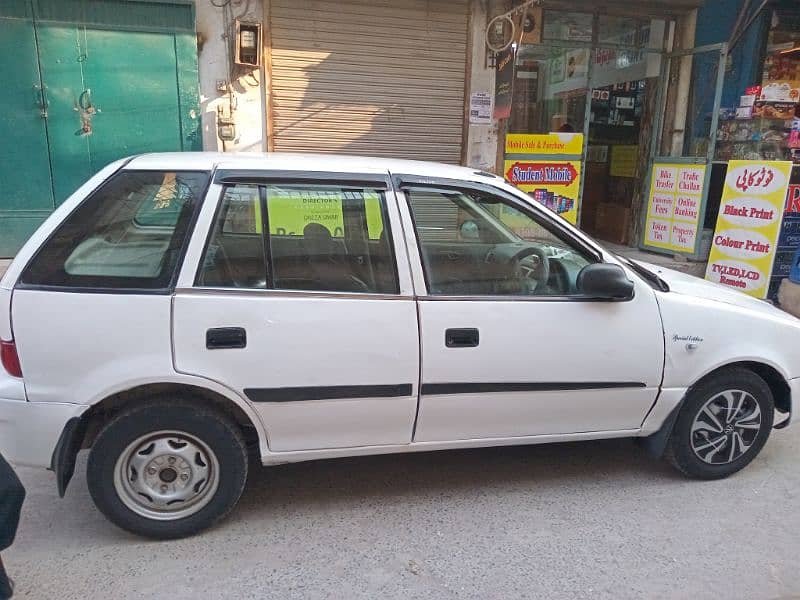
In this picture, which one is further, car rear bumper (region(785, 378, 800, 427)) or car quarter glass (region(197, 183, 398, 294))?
car rear bumper (region(785, 378, 800, 427))

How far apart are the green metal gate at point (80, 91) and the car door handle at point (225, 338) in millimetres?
5478

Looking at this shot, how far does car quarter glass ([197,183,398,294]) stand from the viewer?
292 cm

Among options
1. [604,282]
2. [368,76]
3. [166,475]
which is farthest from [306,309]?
[368,76]

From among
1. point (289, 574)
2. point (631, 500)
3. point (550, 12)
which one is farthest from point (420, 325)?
point (550, 12)

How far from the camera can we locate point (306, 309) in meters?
2.89

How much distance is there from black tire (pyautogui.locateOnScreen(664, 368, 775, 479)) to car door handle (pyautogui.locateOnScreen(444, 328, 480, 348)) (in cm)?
135

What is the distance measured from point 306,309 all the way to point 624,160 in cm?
829

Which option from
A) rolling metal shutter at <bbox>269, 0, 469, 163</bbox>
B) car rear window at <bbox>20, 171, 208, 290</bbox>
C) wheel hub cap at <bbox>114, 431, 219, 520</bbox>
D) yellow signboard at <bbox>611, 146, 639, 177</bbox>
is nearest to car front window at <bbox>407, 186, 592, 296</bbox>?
car rear window at <bbox>20, 171, 208, 290</bbox>

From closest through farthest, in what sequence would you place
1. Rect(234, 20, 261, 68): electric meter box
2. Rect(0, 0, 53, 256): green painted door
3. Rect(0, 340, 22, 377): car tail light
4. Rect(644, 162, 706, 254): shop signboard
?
Rect(0, 340, 22, 377): car tail light, Rect(0, 0, 53, 256): green painted door, Rect(234, 20, 261, 68): electric meter box, Rect(644, 162, 706, 254): shop signboard

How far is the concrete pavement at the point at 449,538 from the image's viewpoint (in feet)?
8.91

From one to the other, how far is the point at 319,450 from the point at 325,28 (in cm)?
625

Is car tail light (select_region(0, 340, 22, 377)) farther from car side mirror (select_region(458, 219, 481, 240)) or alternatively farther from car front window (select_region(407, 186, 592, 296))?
car side mirror (select_region(458, 219, 481, 240))

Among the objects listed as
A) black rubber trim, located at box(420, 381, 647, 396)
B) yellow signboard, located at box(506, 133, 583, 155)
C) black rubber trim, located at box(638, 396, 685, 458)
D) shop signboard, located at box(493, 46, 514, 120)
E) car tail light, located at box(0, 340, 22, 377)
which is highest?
shop signboard, located at box(493, 46, 514, 120)

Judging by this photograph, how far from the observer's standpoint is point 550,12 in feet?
28.2
